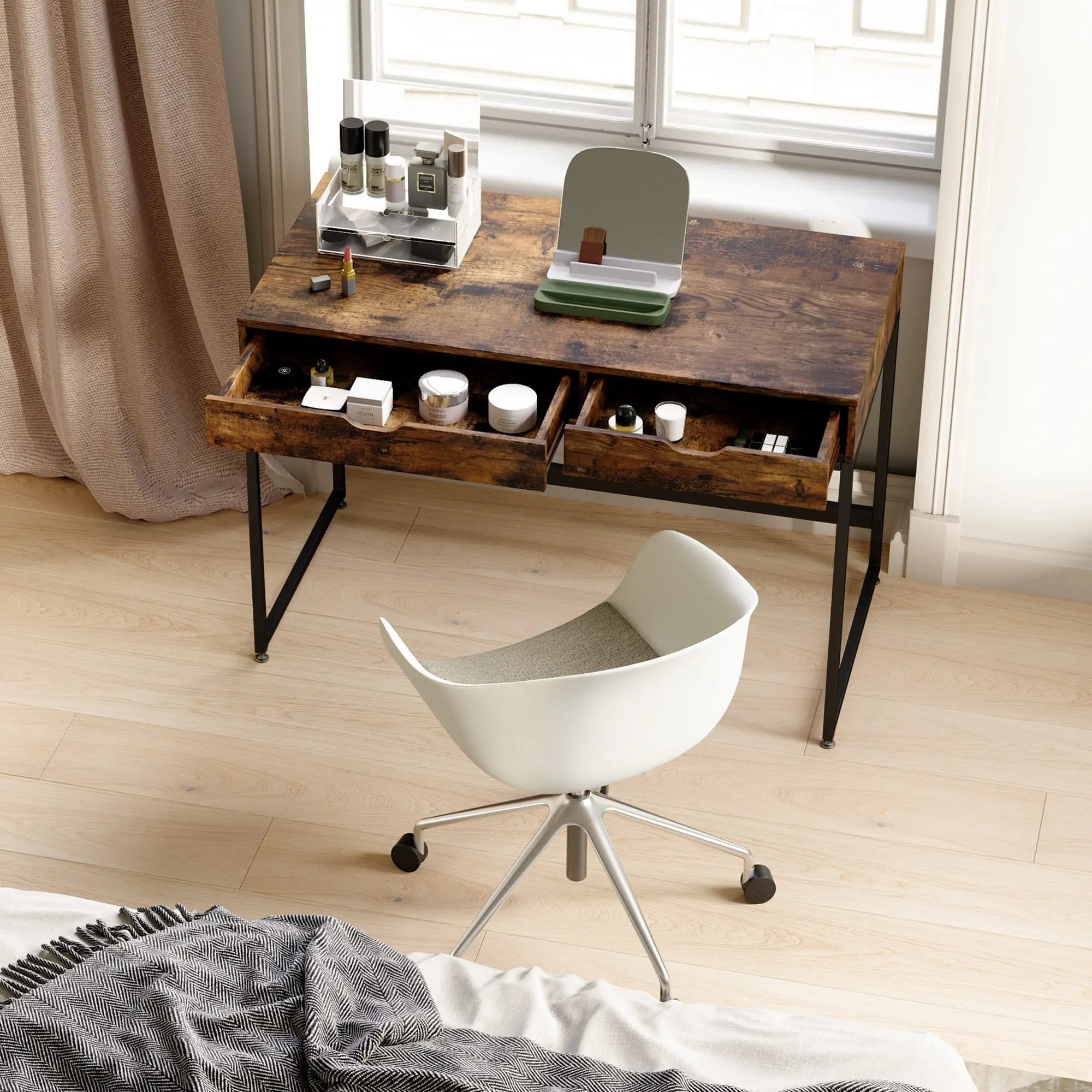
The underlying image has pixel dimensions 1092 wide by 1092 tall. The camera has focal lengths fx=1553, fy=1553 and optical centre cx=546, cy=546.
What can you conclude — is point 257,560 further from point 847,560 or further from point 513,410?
point 847,560

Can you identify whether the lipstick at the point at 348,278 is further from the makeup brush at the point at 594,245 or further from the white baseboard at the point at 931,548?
the white baseboard at the point at 931,548

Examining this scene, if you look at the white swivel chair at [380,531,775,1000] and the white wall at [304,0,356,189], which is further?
the white wall at [304,0,356,189]

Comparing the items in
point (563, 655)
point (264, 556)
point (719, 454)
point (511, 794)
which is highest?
point (719, 454)

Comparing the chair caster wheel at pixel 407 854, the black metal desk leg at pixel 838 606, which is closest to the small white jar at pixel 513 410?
the black metal desk leg at pixel 838 606

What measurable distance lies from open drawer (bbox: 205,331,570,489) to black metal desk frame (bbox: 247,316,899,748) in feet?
0.43

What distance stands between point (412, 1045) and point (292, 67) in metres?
1.99

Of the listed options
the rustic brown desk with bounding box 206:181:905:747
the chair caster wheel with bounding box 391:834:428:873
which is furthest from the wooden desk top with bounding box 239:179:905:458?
the chair caster wheel with bounding box 391:834:428:873

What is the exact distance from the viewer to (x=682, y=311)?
2.70 meters

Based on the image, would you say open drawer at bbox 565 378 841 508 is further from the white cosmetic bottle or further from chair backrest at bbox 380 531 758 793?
the white cosmetic bottle

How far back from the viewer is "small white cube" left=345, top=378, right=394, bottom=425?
8.37ft

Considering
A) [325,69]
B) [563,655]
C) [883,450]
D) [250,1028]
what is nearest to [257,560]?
[563,655]

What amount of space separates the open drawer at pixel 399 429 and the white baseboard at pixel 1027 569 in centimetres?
97

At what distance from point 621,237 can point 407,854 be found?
3.66ft

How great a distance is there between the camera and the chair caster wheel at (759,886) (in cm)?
247
